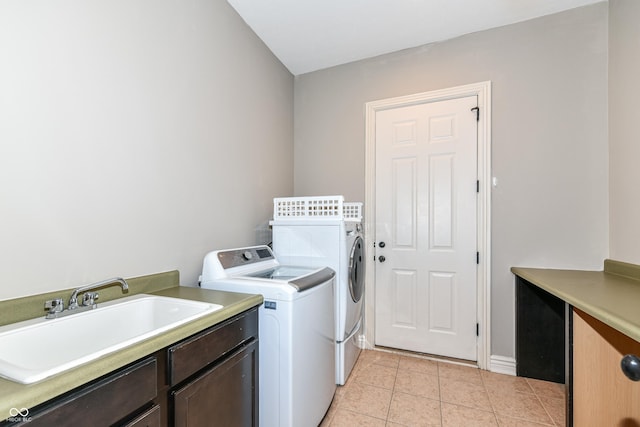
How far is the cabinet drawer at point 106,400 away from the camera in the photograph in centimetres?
59

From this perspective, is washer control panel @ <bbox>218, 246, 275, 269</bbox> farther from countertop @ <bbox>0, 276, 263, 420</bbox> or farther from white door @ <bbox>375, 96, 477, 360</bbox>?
white door @ <bbox>375, 96, 477, 360</bbox>

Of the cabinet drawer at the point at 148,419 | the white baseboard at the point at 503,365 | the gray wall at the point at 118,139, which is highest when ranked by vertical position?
the gray wall at the point at 118,139

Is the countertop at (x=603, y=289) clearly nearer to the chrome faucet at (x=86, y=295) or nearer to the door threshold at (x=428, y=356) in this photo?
the door threshold at (x=428, y=356)

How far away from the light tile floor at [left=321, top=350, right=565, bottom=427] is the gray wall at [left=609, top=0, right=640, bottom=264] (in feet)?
3.58

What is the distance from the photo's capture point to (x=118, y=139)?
1304 mm

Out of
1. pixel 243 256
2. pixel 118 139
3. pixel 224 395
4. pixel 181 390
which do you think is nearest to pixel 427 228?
pixel 243 256

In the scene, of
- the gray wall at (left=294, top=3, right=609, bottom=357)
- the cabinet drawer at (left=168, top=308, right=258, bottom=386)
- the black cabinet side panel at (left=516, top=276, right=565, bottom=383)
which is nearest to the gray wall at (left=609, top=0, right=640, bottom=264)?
the gray wall at (left=294, top=3, right=609, bottom=357)

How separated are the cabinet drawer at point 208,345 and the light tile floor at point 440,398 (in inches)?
38.1

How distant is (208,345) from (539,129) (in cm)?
265

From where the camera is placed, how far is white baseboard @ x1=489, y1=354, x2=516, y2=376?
2.25 meters

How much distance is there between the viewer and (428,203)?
2.54m

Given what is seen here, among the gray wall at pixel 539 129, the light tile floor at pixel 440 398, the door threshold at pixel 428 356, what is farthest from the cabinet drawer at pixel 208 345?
the gray wall at pixel 539 129

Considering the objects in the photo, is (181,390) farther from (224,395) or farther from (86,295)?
(86,295)

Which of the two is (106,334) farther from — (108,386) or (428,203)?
(428,203)
